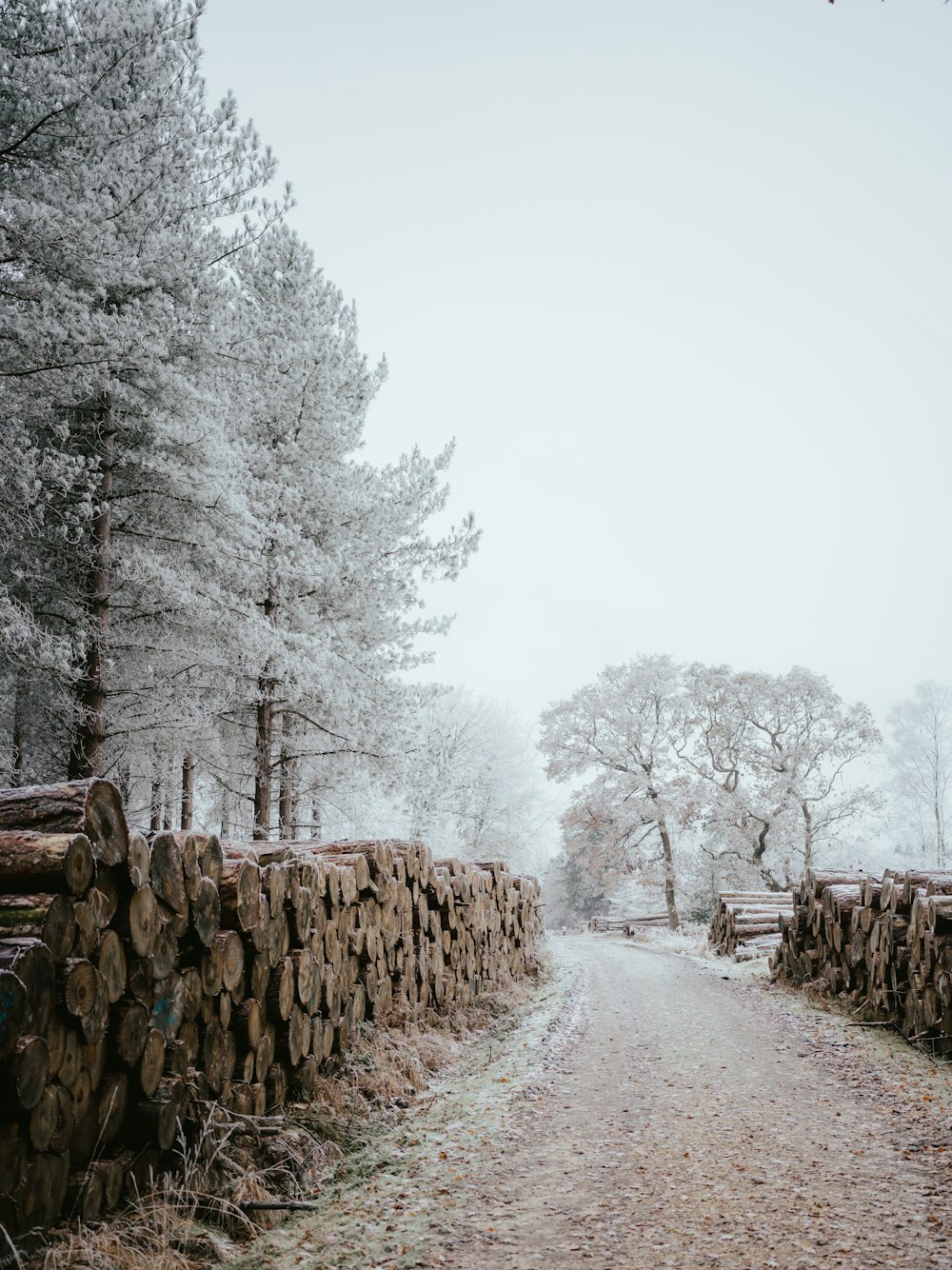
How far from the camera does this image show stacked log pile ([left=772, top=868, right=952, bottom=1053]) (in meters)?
6.73

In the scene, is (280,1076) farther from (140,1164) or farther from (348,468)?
(348,468)

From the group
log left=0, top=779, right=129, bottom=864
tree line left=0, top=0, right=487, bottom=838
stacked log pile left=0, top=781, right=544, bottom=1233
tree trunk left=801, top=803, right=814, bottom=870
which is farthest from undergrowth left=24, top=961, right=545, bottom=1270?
tree trunk left=801, top=803, right=814, bottom=870

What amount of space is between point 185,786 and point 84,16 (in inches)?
615

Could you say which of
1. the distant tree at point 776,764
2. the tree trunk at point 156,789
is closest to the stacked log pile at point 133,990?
the tree trunk at point 156,789

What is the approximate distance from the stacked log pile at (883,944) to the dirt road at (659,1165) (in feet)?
1.63

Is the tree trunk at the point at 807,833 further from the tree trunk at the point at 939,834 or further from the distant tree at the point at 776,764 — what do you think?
the tree trunk at the point at 939,834

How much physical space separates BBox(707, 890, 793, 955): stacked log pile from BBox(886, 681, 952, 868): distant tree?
17294 millimetres

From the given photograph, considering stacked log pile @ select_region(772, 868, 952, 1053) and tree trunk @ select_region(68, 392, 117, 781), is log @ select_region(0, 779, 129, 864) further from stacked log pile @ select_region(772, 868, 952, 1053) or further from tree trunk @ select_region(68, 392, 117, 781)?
tree trunk @ select_region(68, 392, 117, 781)

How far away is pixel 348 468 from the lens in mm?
14750

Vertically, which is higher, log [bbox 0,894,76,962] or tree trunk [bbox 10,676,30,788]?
tree trunk [bbox 10,676,30,788]

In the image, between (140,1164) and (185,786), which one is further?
(185,786)

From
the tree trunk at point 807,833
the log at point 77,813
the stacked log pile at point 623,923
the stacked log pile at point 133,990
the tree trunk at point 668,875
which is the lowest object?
the stacked log pile at point 623,923

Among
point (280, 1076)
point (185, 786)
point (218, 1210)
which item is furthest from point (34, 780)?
point (218, 1210)

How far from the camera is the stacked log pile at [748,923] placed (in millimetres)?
15875
